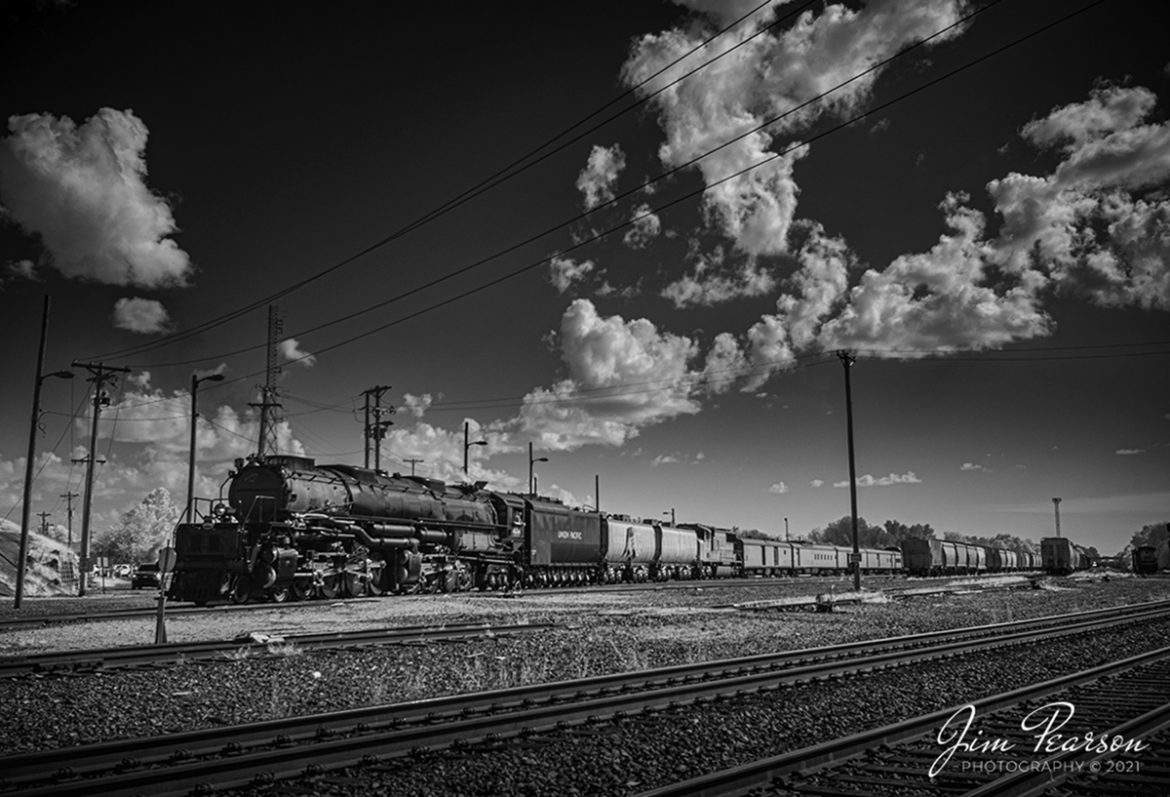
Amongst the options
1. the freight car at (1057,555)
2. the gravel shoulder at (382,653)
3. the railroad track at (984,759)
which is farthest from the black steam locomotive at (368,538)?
the freight car at (1057,555)

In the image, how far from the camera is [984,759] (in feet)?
22.2

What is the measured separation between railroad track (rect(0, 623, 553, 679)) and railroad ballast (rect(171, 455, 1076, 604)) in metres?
9.53

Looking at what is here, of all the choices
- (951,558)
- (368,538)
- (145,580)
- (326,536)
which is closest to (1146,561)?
(951,558)

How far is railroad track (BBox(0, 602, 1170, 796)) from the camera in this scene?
20.1ft

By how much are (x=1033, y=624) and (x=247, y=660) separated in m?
17.5

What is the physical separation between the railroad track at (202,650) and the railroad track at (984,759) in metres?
9.09

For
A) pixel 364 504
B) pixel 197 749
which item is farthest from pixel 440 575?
pixel 197 749

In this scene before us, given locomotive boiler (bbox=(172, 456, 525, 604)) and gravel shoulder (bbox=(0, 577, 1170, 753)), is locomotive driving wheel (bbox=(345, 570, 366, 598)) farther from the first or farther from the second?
gravel shoulder (bbox=(0, 577, 1170, 753))

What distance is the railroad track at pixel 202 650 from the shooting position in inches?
436

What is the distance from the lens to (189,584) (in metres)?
22.9

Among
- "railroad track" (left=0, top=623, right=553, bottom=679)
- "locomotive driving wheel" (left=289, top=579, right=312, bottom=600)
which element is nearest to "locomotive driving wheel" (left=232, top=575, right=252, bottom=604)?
"locomotive driving wheel" (left=289, top=579, right=312, bottom=600)

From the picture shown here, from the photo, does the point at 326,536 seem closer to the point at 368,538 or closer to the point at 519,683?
the point at 368,538

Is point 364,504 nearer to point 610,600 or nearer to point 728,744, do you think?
point 610,600

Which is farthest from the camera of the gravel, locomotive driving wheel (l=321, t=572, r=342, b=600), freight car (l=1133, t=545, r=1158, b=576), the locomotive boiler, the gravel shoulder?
freight car (l=1133, t=545, r=1158, b=576)
